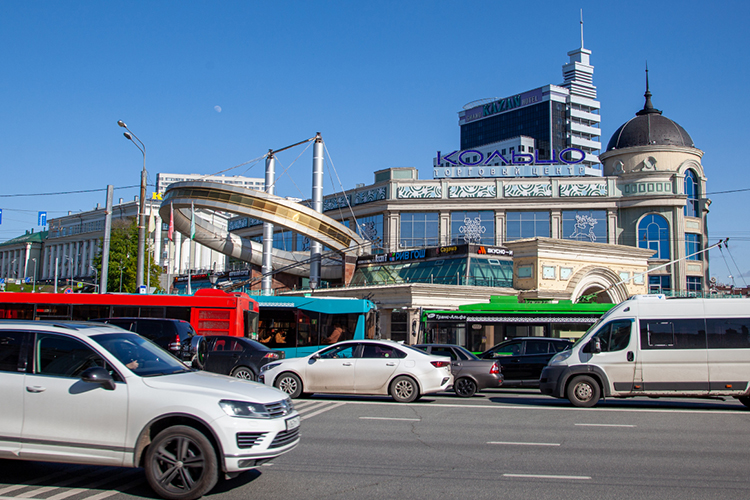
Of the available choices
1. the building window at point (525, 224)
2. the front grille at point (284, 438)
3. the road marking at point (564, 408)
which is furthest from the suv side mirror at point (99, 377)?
the building window at point (525, 224)

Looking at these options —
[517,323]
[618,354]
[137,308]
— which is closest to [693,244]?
[517,323]

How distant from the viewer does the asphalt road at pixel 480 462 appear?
7.37 meters

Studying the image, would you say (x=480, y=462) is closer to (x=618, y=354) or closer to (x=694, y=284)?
(x=618, y=354)

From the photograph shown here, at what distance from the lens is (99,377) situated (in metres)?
6.86

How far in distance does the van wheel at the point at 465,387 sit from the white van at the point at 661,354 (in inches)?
124

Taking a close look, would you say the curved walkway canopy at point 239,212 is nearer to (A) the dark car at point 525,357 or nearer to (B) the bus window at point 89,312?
(B) the bus window at point 89,312

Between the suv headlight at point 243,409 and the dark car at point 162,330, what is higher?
the dark car at point 162,330

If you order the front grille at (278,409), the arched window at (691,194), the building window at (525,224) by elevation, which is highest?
the arched window at (691,194)

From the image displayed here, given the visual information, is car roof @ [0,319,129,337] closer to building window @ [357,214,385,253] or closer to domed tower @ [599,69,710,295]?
building window @ [357,214,385,253]

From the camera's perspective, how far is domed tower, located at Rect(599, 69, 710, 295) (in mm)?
59719

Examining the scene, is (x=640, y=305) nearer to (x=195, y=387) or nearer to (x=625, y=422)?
(x=625, y=422)

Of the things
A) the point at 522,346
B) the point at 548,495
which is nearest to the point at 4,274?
the point at 522,346

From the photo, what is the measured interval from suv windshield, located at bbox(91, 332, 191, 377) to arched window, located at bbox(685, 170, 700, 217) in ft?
207

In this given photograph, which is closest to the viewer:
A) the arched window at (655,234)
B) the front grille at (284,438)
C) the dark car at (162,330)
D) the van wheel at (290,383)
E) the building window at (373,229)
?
the front grille at (284,438)
